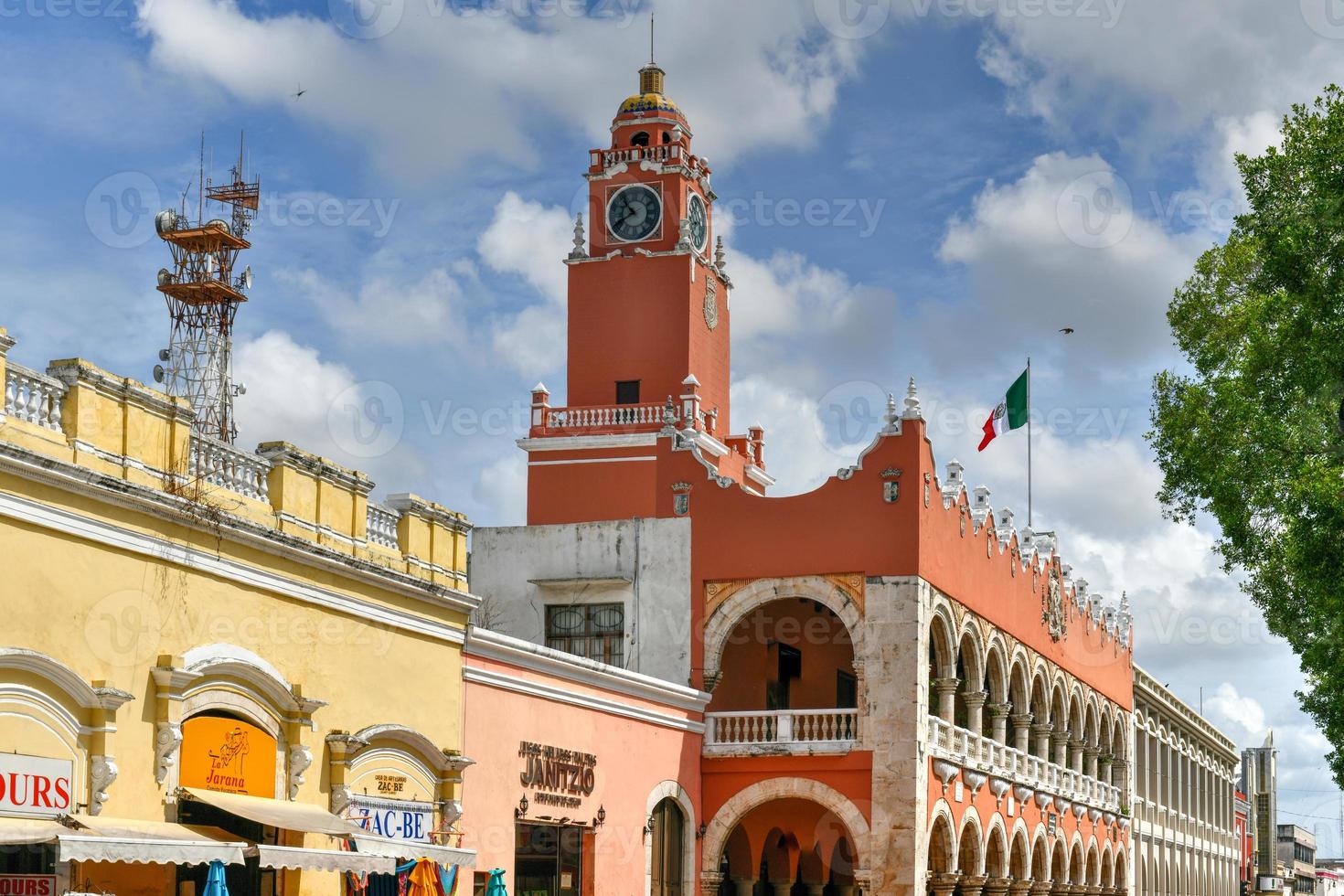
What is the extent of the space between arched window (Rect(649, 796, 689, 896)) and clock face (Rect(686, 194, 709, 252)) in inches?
537

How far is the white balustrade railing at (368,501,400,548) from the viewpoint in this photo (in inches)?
761

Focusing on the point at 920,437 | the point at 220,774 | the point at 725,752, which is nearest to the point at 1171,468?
the point at 920,437

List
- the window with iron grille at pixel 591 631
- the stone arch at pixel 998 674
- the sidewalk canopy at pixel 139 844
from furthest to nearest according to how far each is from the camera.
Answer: the stone arch at pixel 998 674
the window with iron grille at pixel 591 631
the sidewalk canopy at pixel 139 844

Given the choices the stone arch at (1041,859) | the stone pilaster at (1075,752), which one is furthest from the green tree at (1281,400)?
the stone pilaster at (1075,752)

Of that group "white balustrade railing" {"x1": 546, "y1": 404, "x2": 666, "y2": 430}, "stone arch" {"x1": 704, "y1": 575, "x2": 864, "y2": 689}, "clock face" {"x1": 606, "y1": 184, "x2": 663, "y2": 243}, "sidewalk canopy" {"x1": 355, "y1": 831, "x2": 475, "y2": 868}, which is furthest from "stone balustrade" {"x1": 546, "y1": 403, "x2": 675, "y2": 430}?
"sidewalk canopy" {"x1": 355, "y1": 831, "x2": 475, "y2": 868}

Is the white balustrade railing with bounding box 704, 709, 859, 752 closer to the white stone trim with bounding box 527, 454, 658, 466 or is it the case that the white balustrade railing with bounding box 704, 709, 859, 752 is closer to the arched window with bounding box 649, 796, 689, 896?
the arched window with bounding box 649, 796, 689, 896

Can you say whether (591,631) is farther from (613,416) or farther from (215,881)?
(215,881)

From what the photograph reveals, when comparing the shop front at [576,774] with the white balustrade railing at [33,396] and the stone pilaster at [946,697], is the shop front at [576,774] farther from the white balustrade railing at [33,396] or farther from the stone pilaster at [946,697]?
the white balustrade railing at [33,396]

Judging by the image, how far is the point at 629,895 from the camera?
2439 centimetres

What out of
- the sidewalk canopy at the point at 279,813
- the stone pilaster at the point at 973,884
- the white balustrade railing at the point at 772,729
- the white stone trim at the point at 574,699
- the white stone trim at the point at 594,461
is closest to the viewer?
the sidewalk canopy at the point at 279,813

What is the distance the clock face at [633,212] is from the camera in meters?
36.4

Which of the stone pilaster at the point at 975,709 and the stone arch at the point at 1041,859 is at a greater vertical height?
the stone pilaster at the point at 975,709

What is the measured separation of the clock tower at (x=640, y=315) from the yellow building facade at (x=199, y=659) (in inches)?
549

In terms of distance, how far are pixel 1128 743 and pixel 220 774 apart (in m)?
32.6
